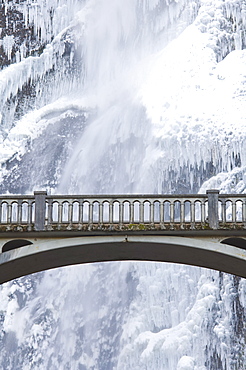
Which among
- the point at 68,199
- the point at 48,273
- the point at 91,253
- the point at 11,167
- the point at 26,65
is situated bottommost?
the point at 91,253

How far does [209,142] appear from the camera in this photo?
2254 inches

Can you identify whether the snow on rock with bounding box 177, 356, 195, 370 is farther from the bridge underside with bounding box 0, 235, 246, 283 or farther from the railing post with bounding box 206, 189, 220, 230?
the railing post with bounding box 206, 189, 220, 230

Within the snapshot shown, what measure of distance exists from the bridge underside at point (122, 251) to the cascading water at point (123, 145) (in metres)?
29.9

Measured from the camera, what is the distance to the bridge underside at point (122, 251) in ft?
73.6

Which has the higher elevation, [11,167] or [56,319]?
[11,167]

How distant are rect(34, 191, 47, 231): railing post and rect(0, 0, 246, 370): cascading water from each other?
3179cm

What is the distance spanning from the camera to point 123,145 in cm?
6306

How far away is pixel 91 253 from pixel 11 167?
3802cm

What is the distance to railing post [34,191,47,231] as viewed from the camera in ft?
74.7

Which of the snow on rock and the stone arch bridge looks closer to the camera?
the stone arch bridge

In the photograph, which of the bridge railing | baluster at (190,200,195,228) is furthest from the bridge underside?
baluster at (190,200,195,228)

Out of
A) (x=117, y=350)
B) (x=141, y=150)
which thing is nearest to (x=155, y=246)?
(x=117, y=350)

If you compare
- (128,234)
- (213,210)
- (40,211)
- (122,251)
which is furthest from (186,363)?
(40,211)

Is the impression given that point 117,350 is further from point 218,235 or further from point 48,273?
point 218,235
